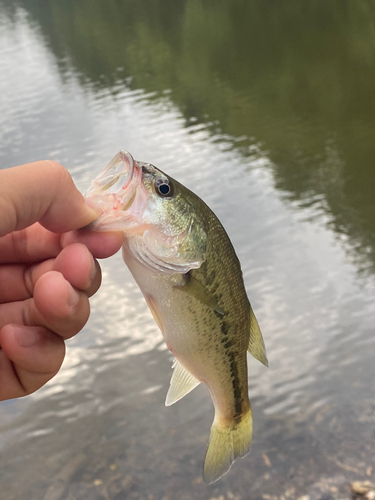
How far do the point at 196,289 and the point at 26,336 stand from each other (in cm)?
70

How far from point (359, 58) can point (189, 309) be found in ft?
56.5

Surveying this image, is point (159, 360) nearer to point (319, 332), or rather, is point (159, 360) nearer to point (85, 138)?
point (319, 332)

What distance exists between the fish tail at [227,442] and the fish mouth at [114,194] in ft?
3.58

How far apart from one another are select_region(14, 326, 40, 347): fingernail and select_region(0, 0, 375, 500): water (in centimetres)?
261

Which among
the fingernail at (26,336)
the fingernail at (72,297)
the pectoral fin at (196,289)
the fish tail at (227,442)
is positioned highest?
the fingernail at (72,297)

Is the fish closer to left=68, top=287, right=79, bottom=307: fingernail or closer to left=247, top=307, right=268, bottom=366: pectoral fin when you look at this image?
left=247, top=307, right=268, bottom=366: pectoral fin

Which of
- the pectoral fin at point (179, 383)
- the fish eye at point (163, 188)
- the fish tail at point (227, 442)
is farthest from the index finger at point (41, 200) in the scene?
the fish tail at point (227, 442)

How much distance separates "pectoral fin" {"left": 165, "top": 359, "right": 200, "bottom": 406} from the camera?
2.23 metres

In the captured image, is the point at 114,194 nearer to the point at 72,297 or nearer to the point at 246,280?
the point at 72,297

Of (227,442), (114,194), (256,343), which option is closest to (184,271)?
(114,194)

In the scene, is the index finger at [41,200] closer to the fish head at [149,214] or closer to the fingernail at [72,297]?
the fish head at [149,214]

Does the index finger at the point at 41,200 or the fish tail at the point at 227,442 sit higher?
the index finger at the point at 41,200

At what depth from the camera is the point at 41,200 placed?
5.82 feet

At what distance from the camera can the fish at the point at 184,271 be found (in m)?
1.89
